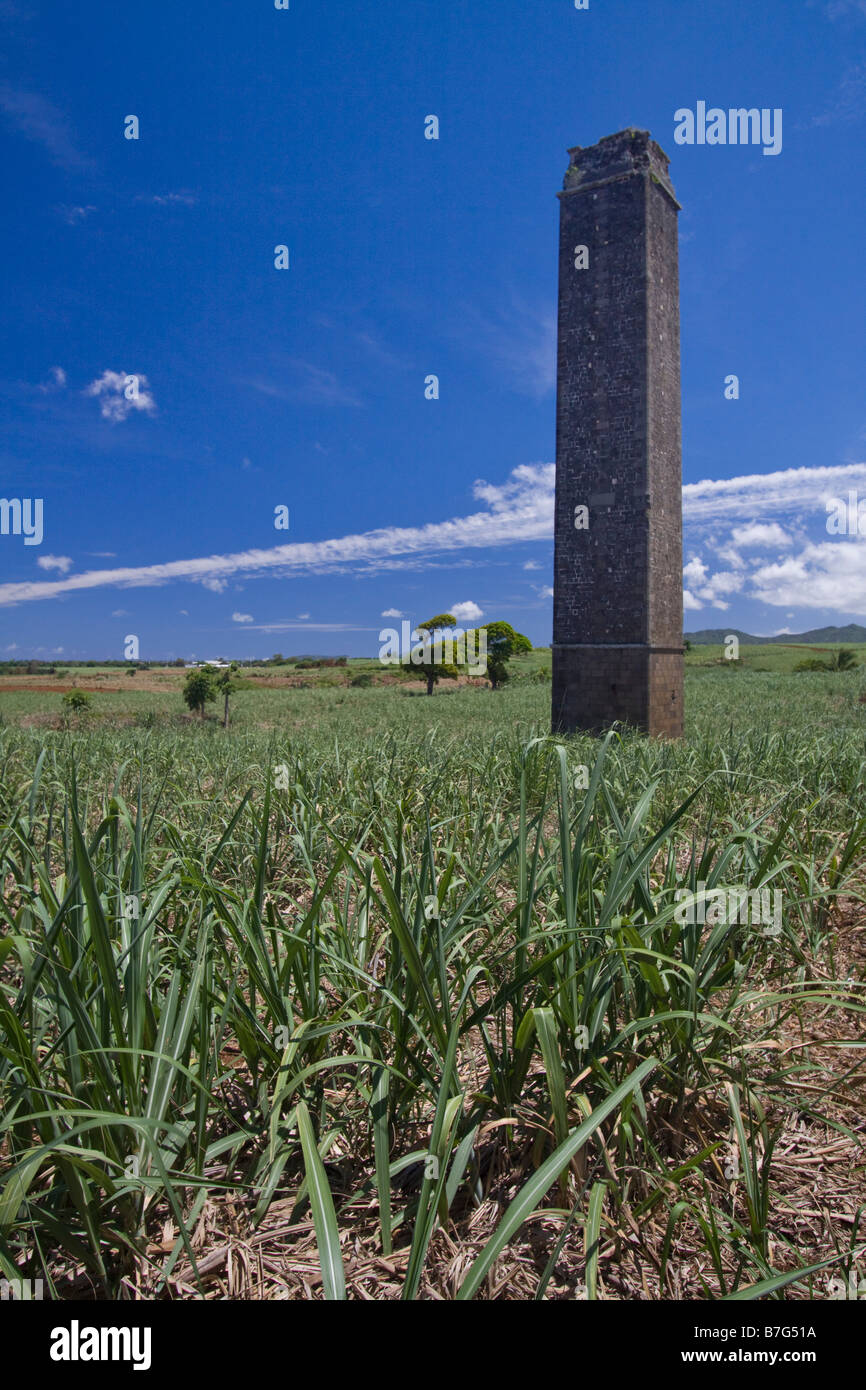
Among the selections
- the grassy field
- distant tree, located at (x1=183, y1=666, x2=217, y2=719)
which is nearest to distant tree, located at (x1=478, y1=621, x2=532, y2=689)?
distant tree, located at (x1=183, y1=666, x2=217, y2=719)

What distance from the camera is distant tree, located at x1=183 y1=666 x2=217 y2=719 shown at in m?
25.8

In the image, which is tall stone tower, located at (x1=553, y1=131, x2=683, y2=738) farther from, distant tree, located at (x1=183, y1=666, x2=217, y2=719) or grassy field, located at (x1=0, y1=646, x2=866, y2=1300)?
distant tree, located at (x1=183, y1=666, x2=217, y2=719)

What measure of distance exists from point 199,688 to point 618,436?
19.1 meters

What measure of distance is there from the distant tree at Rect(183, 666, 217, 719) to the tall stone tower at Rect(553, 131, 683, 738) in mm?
17266

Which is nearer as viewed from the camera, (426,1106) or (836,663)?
(426,1106)

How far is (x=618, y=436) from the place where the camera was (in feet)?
40.4

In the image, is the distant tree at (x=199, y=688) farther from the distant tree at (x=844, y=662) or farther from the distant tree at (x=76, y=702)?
Answer: the distant tree at (x=844, y=662)

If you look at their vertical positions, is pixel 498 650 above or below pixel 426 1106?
above

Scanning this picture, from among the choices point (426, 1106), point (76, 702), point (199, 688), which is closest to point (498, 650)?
point (199, 688)

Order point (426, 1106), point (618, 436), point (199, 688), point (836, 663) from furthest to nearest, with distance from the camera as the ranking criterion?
point (836, 663) → point (199, 688) → point (618, 436) → point (426, 1106)

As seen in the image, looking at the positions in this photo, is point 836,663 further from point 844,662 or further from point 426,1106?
point 426,1106

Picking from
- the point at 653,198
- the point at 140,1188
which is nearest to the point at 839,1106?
the point at 140,1188

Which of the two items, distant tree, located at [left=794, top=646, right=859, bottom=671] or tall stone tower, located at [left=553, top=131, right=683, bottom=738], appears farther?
distant tree, located at [left=794, top=646, right=859, bottom=671]

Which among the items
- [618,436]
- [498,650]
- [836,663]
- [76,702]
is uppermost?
[618,436]
